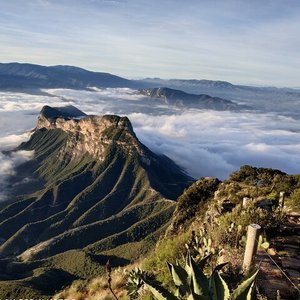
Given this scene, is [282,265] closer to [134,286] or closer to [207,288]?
[134,286]

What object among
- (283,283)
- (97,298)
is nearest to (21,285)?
(97,298)

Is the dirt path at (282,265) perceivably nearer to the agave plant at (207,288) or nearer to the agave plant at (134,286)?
the agave plant at (207,288)

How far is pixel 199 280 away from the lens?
936 cm

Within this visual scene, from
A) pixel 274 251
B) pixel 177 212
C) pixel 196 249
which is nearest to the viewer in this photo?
pixel 274 251

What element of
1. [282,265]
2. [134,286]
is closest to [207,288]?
[282,265]

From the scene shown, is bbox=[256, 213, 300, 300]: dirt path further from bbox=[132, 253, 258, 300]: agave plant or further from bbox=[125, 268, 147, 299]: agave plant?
bbox=[125, 268, 147, 299]: agave plant

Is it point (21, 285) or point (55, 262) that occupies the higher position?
point (21, 285)

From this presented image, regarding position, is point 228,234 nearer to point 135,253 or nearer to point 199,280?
point 199,280

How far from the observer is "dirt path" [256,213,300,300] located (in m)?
12.3

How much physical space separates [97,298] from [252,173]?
40.6m

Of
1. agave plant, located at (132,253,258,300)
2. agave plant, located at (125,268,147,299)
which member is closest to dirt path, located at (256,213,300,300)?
agave plant, located at (132,253,258,300)

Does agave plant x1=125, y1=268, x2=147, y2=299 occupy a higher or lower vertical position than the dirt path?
lower

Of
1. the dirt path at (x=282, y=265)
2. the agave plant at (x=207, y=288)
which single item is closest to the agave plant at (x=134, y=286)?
the dirt path at (x=282, y=265)

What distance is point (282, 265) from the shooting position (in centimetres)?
1446
